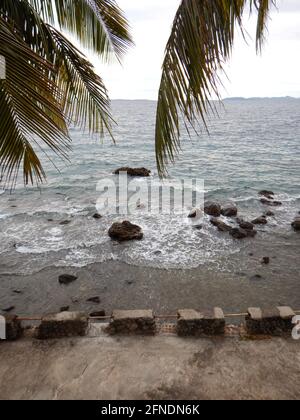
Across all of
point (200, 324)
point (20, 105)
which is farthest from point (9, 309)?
point (20, 105)

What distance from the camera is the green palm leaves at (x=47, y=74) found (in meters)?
2.49

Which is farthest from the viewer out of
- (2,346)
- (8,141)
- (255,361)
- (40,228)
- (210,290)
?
(40,228)

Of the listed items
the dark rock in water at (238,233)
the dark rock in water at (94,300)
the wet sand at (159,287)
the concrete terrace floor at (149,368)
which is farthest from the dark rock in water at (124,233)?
the concrete terrace floor at (149,368)

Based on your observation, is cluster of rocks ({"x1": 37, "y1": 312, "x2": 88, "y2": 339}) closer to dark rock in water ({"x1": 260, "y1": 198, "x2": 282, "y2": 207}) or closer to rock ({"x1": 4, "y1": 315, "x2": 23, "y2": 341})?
rock ({"x1": 4, "y1": 315, "x2": 23, "y2": 341})

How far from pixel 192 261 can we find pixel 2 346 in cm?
822

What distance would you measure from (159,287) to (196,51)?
907 centimetres

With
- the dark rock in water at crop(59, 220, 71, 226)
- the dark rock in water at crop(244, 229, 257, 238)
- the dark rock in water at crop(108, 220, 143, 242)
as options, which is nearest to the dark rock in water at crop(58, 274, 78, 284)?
the dark rock in water at crop(108, 220, 143, 242)

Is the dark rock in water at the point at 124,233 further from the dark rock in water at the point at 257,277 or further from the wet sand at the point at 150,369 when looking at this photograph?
the wet sand at the point at 150,369

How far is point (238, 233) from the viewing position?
13945mm

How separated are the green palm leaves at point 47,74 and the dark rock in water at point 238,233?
35.1 feet

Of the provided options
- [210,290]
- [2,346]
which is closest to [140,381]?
[2,346]

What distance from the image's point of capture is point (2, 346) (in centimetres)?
492
